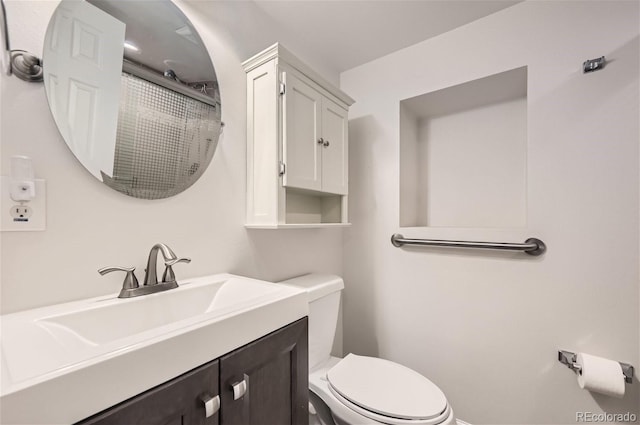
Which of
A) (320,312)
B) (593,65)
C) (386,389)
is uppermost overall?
(593,65)

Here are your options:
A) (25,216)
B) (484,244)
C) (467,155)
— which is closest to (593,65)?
(467,155)

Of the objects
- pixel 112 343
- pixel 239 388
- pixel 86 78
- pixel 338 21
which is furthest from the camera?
pixel 338 21

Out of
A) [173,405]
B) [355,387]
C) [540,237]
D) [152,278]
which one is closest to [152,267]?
[152,278]

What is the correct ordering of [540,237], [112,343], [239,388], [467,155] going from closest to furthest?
1. [112,343]
2. [239,388]
3. [540,237]
4. [467,155]

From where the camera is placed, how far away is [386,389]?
1.06 metres

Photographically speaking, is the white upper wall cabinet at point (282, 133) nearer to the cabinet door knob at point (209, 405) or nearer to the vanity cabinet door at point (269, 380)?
the vanity cabinet door at point (269, 380)

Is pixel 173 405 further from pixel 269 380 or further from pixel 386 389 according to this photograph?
pixel 386 389

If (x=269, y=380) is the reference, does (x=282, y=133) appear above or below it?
above

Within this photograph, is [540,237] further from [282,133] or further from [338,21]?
[338,21]

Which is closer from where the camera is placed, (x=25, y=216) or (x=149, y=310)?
(x=25, y=216)

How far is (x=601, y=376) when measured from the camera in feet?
3.36

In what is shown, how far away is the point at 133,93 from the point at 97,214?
40 centimetres

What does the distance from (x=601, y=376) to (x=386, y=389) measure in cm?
81

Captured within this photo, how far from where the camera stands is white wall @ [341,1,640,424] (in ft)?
3.54
